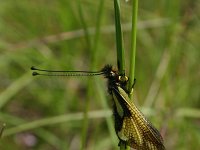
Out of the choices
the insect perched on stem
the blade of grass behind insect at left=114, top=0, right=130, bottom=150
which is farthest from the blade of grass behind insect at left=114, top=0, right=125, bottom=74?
the insect perched on stem

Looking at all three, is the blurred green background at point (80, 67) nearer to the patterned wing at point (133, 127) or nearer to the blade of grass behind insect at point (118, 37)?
the patterned wing at point (133, 127)

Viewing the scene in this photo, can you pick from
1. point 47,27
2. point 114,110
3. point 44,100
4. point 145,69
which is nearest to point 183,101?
point 145,69

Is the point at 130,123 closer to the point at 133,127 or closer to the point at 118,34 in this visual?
the point at 133,127

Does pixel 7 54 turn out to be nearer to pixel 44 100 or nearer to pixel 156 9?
pixel 44 100

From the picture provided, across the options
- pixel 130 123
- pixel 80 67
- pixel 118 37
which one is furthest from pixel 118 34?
pixel 80 67

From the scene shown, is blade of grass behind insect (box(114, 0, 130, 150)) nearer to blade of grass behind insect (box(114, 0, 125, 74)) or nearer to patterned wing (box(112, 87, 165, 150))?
blade of grass behind insect (box(114, 0, 125, 74))

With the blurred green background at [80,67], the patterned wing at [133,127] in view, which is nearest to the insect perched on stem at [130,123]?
the patterned wing at [133,127]
